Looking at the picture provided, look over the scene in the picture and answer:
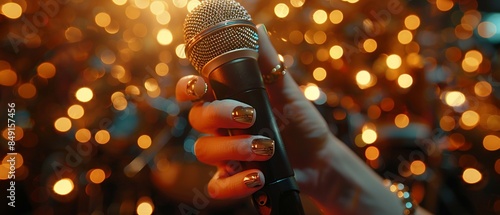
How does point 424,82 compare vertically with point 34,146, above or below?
above

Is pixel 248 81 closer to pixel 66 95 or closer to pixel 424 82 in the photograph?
pixel 66 95

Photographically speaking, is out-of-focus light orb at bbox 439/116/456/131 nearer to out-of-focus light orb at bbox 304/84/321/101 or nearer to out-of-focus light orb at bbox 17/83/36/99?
out-of-focus light orb at bbox 304/84/321/101

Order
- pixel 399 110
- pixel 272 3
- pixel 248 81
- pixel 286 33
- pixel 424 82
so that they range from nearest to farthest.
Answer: pixel 248 81 → pixel 272 3 → pixel 286 33 → pixel 424 82 → pixel 399 110

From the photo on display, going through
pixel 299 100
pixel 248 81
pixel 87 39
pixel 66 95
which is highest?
pixel 248 81

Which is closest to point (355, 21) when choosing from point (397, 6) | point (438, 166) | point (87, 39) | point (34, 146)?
point (397, 6)

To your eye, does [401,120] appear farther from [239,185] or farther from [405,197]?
[239,185]

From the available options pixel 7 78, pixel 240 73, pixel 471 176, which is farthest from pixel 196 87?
pixel 471 176
